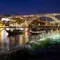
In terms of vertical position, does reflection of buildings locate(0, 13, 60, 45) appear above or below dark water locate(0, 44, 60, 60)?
above

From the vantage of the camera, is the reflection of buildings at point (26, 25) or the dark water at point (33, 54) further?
the reflection of buildings at point (26, 25)

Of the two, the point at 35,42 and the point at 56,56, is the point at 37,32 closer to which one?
the point at 35,42

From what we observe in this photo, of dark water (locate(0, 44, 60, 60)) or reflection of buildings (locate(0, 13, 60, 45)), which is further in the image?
reflection of buildings (locate(0, 13, 60, 45))

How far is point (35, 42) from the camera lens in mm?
6328

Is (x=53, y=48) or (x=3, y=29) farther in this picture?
(x=53, y=48)

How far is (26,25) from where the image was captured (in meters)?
6.05

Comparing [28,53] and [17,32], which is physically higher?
[17,32]

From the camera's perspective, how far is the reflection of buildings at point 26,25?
594 cm

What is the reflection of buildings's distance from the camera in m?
5.94

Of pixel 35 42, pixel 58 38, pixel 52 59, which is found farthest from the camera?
pixel 58 38

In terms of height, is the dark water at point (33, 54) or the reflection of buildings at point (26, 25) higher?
the reflection of buildings at point (26, 25)

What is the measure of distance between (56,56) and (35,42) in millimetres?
791

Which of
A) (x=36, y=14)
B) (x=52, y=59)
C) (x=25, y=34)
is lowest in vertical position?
(x=52, y=59)

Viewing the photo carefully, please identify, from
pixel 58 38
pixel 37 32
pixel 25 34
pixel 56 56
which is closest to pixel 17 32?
pixel 25 34
